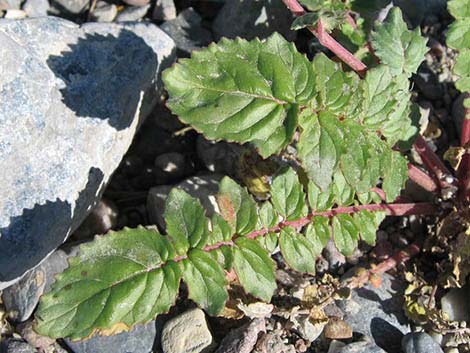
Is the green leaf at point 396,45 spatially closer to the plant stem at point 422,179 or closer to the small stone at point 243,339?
the plant stem at point 422,179

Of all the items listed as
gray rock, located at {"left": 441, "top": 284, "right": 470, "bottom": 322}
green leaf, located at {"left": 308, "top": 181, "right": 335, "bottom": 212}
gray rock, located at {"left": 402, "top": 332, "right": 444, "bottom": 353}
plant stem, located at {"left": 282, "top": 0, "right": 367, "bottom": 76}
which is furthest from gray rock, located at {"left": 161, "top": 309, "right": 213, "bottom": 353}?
plant stem, located at {"left": 282, "top": 0, "right": 367, "bottom": 76}

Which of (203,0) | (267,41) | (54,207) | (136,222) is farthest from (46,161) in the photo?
(203,0)

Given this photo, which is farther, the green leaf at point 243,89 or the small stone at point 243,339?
the small stone at point 243,339

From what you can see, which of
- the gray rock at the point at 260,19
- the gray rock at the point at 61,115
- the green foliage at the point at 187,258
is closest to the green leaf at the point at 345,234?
the green foliage at the point at 187,258

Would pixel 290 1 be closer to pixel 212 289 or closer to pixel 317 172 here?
pixel 317 172

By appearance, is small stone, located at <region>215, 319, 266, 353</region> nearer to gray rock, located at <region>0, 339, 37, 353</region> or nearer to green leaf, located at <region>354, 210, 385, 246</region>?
green leaf, located at <region>354, 210, 385, 246</region>

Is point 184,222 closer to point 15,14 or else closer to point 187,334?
point 187,334

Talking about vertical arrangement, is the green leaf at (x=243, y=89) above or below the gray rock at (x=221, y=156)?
above
